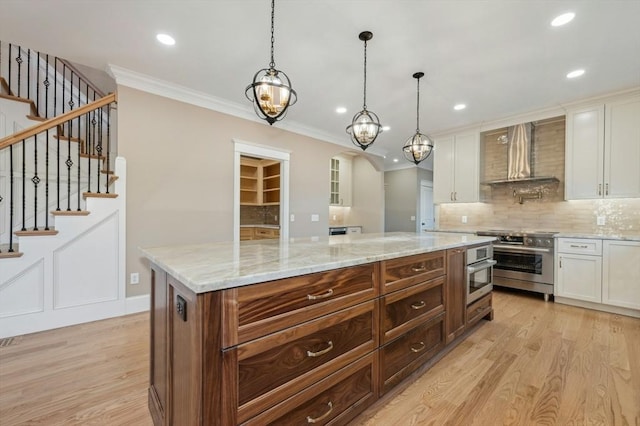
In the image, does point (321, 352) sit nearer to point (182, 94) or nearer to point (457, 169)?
point (182, 94)

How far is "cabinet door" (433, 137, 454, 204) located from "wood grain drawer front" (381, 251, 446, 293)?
128 inches

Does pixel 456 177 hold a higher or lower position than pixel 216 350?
higher

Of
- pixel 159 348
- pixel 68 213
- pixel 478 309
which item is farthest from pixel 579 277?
pixel 68 213

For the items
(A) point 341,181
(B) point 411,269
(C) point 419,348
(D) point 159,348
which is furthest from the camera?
(A) point 341,181

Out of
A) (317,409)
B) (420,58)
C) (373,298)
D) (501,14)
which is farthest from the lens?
(420,58)

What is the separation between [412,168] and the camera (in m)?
7.70

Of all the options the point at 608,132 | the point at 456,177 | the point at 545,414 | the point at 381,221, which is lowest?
the point at 545,414

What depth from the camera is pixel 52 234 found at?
2621mm

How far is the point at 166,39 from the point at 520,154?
4.88m

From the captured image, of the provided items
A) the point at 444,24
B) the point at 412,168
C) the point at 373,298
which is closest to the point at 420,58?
the point at 444,24

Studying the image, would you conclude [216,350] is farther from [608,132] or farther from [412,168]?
[412,168]

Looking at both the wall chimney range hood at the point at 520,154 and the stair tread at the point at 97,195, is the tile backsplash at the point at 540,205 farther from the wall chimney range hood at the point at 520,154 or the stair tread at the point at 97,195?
the stair tread at the point at 97,195

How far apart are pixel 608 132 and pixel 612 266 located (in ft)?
5.56

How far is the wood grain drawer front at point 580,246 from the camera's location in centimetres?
329
